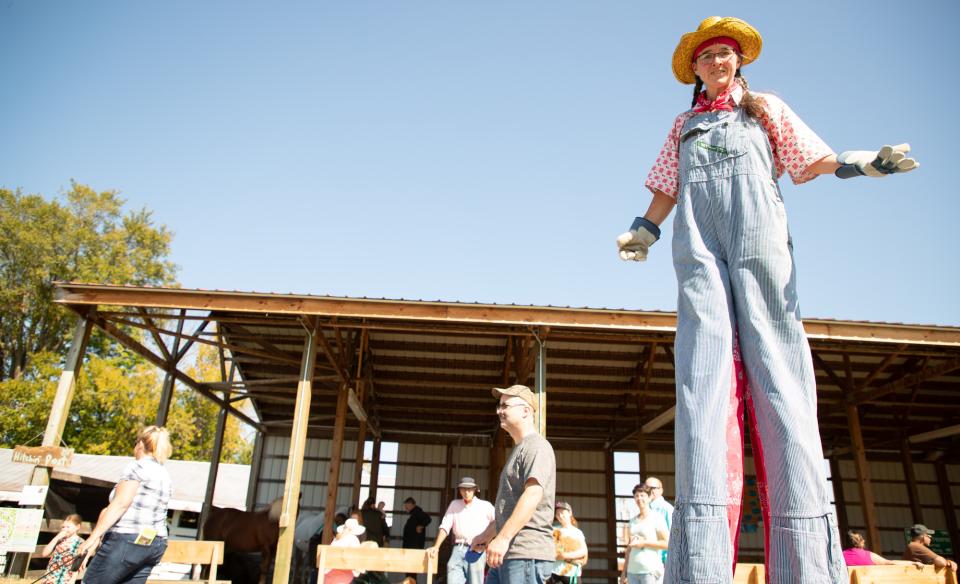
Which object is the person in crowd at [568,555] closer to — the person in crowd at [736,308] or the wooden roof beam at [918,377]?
the person in crowd at [736,308]

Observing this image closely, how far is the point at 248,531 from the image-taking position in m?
13.4

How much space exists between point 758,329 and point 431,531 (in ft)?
61.4

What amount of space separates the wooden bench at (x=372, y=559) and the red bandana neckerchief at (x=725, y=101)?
5.70m

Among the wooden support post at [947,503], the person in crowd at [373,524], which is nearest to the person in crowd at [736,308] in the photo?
the person in crowd at [373,524]

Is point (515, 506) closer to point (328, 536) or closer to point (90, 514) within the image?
point (328, 536)

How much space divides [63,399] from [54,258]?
26.0 m

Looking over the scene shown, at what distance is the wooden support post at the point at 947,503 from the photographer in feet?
61.4

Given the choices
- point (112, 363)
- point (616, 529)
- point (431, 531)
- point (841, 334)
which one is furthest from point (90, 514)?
point (112, 363)

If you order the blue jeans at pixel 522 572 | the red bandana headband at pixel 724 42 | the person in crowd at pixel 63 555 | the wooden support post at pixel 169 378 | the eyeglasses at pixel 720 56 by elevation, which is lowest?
the person in crowd at pixel 63 555

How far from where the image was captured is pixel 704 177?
1847mm

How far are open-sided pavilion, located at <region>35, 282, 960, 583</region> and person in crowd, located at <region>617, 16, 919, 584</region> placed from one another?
7357 mm

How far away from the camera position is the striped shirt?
371cm

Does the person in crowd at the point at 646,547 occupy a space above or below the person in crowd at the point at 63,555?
above

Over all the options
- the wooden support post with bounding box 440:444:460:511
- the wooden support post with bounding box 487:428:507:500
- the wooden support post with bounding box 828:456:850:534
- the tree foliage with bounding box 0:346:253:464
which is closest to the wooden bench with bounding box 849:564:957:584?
the wooden support post with bounding box 487:428:507:500
